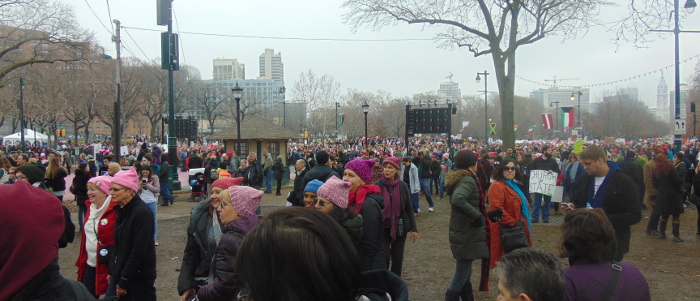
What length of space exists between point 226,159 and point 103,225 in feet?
36.4

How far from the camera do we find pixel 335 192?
12.8 ft

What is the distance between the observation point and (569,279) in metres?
2.39

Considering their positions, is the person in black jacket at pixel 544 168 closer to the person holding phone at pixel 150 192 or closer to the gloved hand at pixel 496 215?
the gloved hand at pixel 496 215

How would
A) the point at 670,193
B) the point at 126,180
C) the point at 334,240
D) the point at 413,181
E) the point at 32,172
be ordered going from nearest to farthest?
the point at 334,240 < the point at 126,180 < the point at 32,172 < the point at 670,193 < the point at 413,181

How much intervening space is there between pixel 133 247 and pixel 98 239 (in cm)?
65

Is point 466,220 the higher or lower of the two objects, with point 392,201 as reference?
lower

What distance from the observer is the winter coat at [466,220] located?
5.00 m

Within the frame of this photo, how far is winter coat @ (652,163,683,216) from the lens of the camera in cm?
895

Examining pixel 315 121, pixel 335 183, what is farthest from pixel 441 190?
pixel 315 121

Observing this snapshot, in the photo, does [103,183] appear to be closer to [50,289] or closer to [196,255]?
[196,255]

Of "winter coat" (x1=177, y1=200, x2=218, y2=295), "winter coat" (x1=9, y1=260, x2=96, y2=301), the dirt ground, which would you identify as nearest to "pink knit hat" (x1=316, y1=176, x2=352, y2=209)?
"winter coat" (x1=177, y1=200, x2=218, y2=295)

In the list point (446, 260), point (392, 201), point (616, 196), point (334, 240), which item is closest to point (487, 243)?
point (392, 201)

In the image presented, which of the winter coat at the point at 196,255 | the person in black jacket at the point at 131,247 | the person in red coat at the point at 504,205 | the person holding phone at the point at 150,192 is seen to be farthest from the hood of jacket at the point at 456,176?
the person holding phone at the point at 150,192

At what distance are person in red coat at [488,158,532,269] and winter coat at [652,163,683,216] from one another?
5.47m
